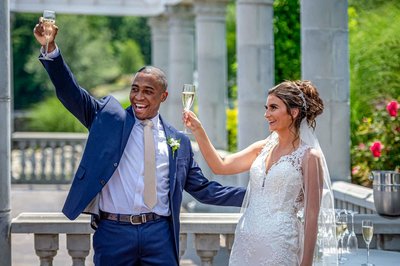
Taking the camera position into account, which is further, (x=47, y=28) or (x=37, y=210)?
(x=37, y=210)

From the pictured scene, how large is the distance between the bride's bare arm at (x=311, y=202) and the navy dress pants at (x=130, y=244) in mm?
751

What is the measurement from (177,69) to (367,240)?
38.6ft

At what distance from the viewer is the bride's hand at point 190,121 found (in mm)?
4578

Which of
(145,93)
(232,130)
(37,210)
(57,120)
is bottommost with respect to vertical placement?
(37,210)

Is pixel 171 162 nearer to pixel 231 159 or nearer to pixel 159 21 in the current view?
pixel 231 159

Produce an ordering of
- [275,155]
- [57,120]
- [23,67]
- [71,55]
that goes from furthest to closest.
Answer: [23,67] → [71,55] → [57,120] → [275,155]

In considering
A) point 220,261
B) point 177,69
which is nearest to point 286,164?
point 220,261

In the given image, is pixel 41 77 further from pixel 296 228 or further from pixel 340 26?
pixel 296 228

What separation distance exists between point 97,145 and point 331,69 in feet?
14.5

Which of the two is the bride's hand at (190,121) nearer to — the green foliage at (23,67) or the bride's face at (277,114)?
the bride's face at (277,114)

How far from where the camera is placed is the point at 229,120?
17.4 metres

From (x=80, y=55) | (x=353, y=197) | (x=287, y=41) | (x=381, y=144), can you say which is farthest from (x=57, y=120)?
(x=80, y=55)

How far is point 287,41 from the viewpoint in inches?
603

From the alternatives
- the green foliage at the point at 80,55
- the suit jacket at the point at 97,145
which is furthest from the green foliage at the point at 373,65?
the green foliage at the point at 80,55
